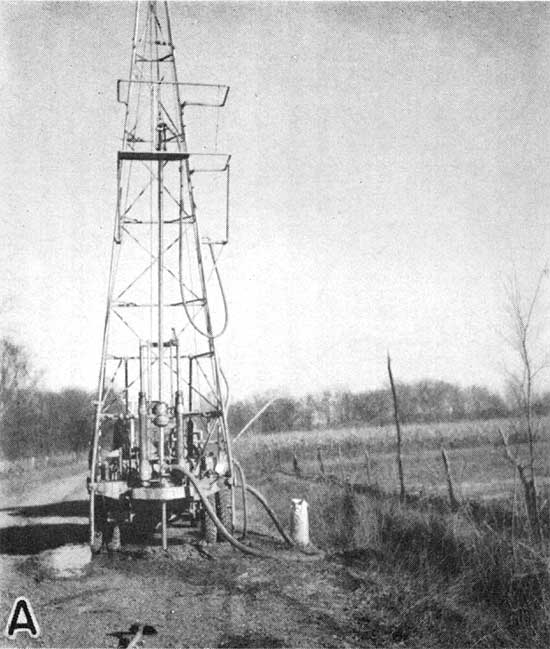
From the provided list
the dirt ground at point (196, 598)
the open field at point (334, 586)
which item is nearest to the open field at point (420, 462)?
the open field at point (334, 586)

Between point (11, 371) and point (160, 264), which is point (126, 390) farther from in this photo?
point (11, 371)

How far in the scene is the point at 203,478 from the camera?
30.1ft

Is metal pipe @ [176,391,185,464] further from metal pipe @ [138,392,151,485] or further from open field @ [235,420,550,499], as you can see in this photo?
open field @ [235,420,550,499]

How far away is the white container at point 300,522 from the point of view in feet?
28.7

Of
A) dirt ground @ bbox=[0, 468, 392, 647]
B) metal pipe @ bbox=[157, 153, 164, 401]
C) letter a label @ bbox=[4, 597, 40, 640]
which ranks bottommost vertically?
dirt ground @ bbox=[0, 468, 392, 647]

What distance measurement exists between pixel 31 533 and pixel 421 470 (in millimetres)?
11050

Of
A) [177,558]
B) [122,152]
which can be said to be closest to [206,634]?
[177,558]

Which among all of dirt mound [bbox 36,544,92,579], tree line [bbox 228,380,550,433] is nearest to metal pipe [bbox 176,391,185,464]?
dirt mound [bbox 36,544,92,579]

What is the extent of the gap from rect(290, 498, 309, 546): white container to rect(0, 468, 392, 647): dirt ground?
1.04 ft

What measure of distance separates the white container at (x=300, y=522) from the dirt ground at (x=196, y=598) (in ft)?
1.04

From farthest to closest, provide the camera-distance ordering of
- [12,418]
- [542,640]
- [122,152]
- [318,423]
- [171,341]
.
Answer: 1. [318,423]
2. [12,418]
3. [171,341]
4. [122,152]
5. [542,640]

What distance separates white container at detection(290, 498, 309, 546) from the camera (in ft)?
28.7

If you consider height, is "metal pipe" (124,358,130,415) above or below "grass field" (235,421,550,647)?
above

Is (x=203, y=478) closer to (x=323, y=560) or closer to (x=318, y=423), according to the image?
(x=323, y=560)
